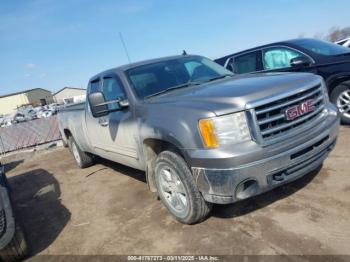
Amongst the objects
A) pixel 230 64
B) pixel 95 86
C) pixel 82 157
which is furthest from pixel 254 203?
pixel 230 64

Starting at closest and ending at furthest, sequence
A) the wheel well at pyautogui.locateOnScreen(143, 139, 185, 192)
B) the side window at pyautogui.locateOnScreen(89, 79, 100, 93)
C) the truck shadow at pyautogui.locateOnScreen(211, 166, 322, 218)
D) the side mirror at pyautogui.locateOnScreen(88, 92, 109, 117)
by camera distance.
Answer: the truck shadow at pyautogui.locateOnScreen(211, 166, 322, 218), the wheel well at pyautogui.locateOnScreen(143, 139, 185, 192), the side mirror at pyautogui.locateOnScreen(88, 92, 109, 117), the side window at pyautogui.locateOnScreen(89, 79, 100, 93)

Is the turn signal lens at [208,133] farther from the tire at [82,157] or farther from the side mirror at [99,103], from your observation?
the tire at [82,157]

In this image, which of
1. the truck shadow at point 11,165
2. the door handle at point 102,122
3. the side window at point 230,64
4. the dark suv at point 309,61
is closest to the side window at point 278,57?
the dark suv at point 309,61

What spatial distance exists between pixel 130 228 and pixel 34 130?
10.9 m

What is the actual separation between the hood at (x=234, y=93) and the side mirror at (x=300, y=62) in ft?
8.15

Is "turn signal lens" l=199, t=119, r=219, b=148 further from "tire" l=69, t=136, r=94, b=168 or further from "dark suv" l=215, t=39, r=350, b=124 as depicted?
"tire" l=69, t=136, r=94, b=168

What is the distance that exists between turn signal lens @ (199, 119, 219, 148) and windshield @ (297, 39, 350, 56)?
434 centimetres

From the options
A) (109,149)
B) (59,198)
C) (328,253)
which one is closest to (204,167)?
(328,253)

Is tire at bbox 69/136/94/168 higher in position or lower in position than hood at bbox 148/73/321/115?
lower

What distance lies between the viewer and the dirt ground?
294cm

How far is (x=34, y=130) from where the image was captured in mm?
13297

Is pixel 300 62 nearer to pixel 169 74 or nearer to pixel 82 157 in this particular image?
pixel 169 74

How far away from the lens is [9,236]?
3191 millimetres

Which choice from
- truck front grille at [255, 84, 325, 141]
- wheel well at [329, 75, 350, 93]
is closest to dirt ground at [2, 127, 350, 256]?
wheel well at [329, 75, 350, 93]
